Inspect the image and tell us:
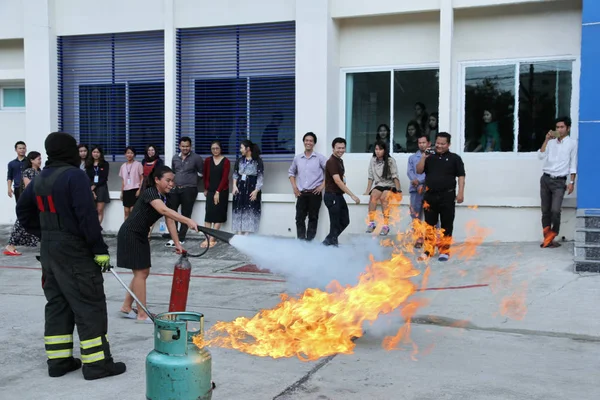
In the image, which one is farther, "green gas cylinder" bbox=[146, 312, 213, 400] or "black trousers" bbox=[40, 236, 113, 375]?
"black trousers" bbox=[40, 236, 113, 375]

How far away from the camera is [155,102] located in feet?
46.6

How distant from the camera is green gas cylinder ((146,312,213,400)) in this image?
13.5 feet

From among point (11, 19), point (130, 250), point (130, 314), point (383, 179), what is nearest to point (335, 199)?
point (383, 179)

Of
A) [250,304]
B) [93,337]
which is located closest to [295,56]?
[250,304]

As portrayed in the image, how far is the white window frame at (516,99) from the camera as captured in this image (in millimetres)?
11383

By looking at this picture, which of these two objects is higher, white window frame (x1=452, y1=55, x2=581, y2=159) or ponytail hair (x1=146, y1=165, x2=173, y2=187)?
white window frame (x1=452, y1=55, x2=581, y2=159)

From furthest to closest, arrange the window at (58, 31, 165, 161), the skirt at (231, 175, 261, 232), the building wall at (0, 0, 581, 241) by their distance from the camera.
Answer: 1. the window at (58, 31, 165, 161)
2. the skirt at (231, 175, 261, 232)
3. the building wall at (0, 0, 581, 241)

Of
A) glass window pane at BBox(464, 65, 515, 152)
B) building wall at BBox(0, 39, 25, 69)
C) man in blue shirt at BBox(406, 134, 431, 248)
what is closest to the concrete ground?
man in blue shirt at BBox(406, 134, 431, 248)

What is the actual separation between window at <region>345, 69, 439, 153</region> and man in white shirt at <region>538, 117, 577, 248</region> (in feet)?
8.01

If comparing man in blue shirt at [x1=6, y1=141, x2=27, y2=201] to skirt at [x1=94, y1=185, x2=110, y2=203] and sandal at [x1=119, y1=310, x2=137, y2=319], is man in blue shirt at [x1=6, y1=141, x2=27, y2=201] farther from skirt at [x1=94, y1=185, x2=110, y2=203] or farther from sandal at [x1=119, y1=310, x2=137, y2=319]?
sandal at [x1=119, y1=310, x2=137, y2=319]

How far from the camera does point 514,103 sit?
39.0 feet

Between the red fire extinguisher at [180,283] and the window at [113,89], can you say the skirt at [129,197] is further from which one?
the red fire extinguisher at [180,283]

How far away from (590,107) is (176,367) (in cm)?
837

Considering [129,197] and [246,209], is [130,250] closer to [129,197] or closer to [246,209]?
[246,209]
